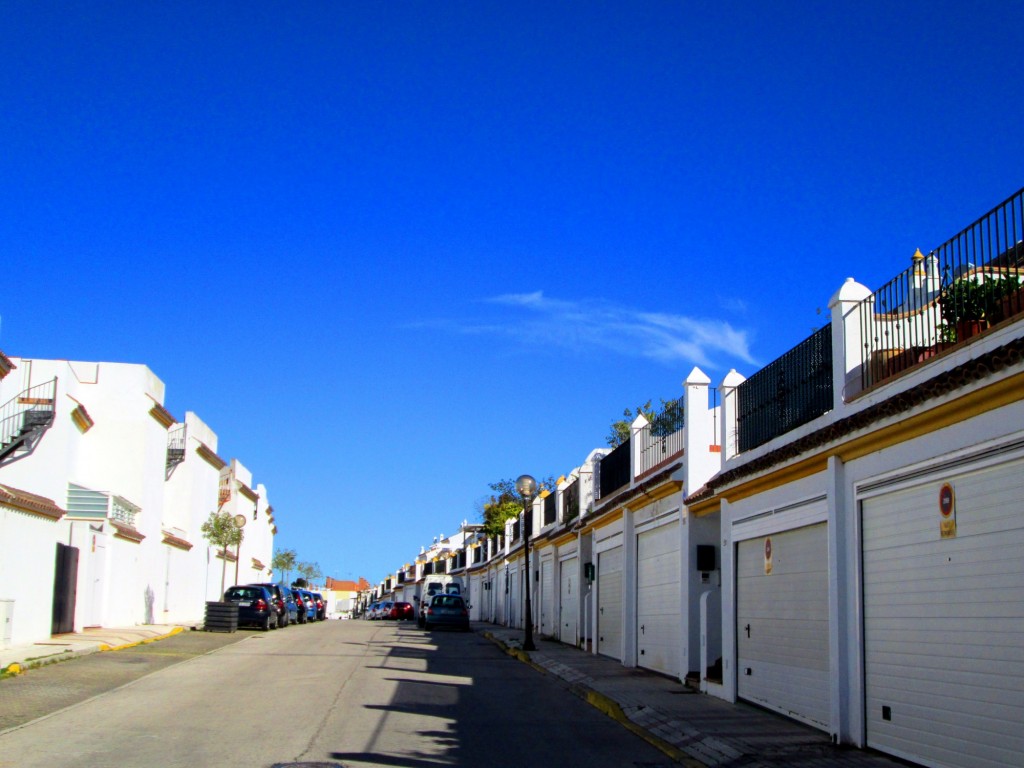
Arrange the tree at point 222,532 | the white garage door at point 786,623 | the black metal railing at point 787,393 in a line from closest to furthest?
the white garage door at point 786,623
the black metal railing at point 787,393
the tree at point 222,532

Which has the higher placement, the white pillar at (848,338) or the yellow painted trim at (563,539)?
the white pillar at (848,338)

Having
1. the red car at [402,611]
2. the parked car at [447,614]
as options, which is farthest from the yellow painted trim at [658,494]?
the red car at [402,611]

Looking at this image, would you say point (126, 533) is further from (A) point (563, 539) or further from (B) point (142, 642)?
(A) point (563, 539)

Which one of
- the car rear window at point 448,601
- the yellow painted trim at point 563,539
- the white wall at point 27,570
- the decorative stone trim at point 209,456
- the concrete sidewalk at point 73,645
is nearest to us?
the concrete sidewalk at point 73,645

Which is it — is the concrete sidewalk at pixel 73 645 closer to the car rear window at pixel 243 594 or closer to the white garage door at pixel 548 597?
the car rear window at pixel 243 594

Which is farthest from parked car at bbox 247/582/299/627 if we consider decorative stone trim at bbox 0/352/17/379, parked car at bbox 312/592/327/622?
decorative stone trim at bbox 0/352/17/379

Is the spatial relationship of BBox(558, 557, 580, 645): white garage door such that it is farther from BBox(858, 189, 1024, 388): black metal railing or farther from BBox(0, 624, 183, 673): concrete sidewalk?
BBox(858, 189, 1024, 388): black metal railing

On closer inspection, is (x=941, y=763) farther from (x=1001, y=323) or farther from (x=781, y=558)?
(x=781, y=558)

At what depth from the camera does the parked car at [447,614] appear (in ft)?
148

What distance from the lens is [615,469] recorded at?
2706cm

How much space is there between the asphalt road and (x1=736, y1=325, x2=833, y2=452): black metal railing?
482cm

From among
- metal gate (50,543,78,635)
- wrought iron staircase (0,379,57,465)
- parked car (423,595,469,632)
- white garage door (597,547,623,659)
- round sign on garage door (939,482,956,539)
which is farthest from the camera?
parked car (423,595,469,632)

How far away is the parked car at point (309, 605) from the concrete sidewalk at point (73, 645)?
19.4m

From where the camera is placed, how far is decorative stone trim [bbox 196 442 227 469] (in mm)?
50331
